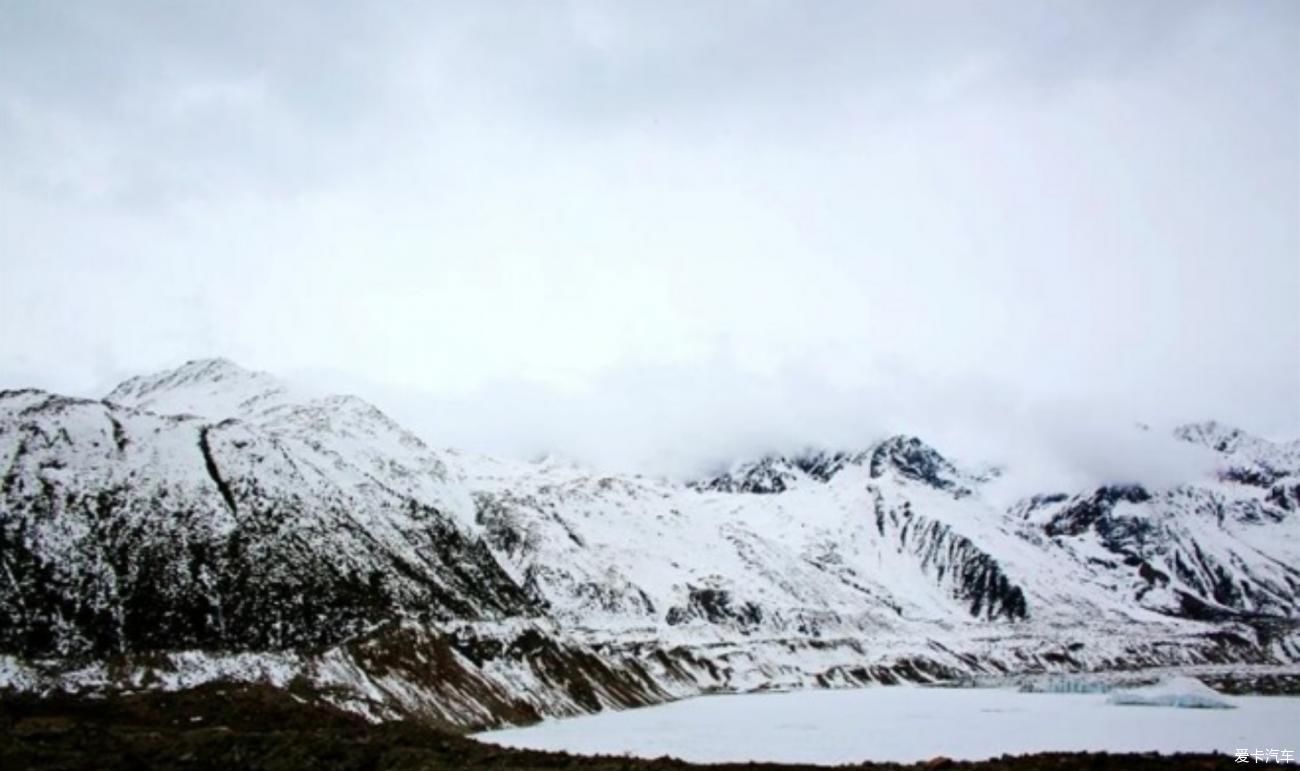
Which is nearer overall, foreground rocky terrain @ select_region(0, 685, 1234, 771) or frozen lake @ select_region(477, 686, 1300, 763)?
foreground rocky terrain @ select_region(0, 685, 1234, 771)

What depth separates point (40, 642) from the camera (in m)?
101

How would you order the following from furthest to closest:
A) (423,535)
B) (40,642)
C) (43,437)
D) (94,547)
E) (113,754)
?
1. (423,535)
2. (43,437)
3. (94,547)
4. (40,642)
5. (113,754)

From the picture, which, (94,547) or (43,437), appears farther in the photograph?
(43,437)

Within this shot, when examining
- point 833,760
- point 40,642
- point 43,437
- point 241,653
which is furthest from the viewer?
point 43,437

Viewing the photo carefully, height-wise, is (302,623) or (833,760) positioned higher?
(302,623)

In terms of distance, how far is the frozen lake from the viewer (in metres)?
95.6

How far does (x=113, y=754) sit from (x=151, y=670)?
68511 mm

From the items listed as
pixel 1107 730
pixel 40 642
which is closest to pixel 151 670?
pixel 40 642

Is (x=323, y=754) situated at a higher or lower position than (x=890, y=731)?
lower

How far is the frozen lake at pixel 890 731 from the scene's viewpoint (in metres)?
95.6

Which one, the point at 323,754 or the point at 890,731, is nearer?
the point at 323,754

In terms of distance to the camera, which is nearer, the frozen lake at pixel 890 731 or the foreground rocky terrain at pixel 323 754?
the foreground rocky terrain at pixel 323 754

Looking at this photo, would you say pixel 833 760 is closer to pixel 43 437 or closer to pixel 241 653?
pixel 241 653

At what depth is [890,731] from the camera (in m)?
126
